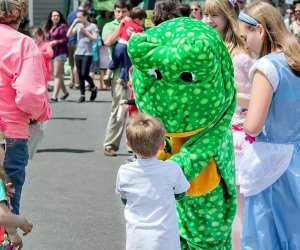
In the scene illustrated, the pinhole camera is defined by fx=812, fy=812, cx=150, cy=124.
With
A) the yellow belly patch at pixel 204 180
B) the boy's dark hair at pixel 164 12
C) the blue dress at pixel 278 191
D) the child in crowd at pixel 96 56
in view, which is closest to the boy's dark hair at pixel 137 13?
the boy's dark hair at pixel 164 12

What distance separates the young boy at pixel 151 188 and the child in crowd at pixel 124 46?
567 centimetres

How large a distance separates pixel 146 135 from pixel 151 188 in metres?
0.26

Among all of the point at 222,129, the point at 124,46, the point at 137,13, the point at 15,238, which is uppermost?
the point at 222,129

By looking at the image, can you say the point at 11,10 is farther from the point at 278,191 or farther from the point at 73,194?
the point at 73,194

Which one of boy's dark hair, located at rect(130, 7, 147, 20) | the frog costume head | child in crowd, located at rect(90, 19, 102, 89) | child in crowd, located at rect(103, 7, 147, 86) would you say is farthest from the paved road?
child in crowd, located at rect(90, 19, 102, 89)

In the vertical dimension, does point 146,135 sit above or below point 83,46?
above

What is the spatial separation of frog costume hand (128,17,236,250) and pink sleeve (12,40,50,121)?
3.64 ft

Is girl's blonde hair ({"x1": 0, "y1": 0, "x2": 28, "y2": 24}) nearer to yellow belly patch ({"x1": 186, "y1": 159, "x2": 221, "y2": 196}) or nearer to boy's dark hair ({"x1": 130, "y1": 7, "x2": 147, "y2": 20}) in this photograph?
yellow belly patch ({"x1": 186, "y1": 159, "x2": 221, "y2": 196})

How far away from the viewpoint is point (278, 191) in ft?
15.0

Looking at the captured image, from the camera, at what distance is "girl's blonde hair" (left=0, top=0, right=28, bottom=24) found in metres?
5.32

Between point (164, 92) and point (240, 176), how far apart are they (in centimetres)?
89

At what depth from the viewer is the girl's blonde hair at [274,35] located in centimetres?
445

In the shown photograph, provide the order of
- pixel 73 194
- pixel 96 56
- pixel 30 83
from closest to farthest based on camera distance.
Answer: pixel 30 83, pixel 73 194, pixel 96 56

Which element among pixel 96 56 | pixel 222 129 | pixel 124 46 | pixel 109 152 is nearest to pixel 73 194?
pixel 109 152
